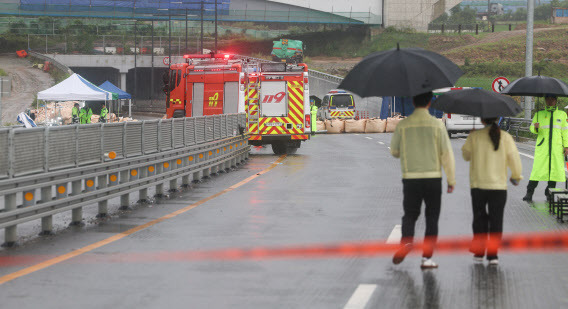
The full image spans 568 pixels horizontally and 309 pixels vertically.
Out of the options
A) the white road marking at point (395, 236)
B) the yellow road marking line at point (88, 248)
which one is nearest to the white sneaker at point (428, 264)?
the white road marking at point (395, 236)

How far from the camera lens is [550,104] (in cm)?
1496

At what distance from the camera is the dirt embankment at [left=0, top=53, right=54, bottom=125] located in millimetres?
67000

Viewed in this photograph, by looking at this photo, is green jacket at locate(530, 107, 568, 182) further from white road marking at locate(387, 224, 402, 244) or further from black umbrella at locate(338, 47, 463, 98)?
black umbrella at locate(338, 47, 463, 98)

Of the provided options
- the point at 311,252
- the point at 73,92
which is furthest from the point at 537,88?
the point at 73,92

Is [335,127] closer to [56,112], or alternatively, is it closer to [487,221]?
[56,112]

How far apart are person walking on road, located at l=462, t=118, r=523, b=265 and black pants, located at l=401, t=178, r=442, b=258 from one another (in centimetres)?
56

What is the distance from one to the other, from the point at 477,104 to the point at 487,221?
3.91 ft

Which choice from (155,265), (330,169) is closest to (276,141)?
(330,169)

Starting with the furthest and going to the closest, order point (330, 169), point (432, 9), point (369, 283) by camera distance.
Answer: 1. point (432, 9)
2. point (330, 169)
3. point (369, 283)

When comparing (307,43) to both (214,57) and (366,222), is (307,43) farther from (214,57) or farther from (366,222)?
(366,222)

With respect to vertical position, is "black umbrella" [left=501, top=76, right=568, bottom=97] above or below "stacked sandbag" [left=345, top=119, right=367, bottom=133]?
above

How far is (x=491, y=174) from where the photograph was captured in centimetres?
945

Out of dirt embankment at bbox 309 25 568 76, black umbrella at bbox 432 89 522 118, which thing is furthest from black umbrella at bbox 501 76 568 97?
dirt embankment at bbox 309 25 568 76

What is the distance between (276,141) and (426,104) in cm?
2197
